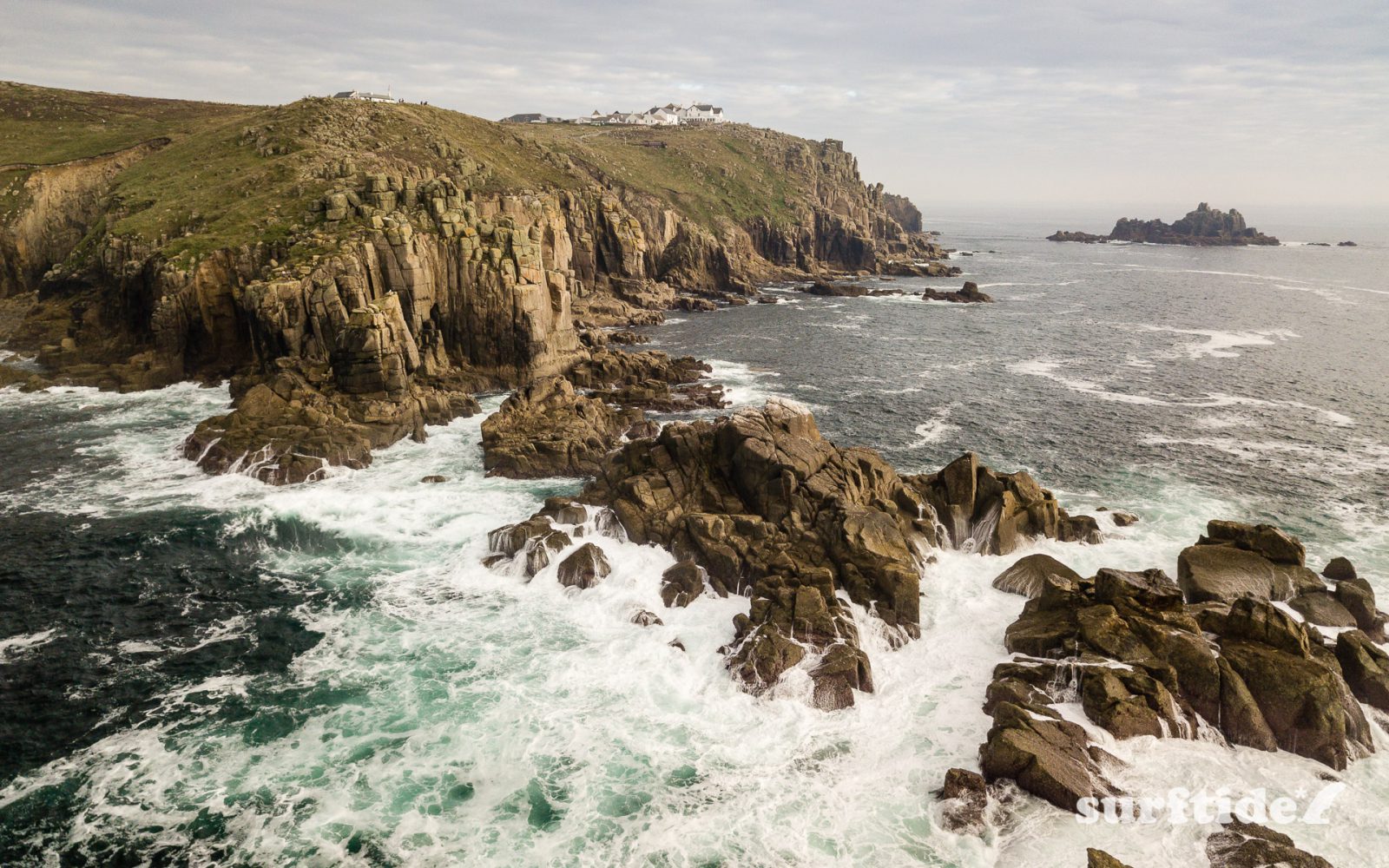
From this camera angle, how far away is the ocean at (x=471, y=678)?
23625mm

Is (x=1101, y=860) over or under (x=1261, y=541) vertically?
under

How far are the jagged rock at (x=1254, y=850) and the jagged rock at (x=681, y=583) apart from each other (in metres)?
21.8

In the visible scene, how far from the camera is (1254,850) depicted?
22.2 m

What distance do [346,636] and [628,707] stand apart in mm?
14103

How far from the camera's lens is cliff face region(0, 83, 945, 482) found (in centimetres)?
5831

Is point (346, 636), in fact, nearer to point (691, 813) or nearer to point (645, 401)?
point (691, 813)

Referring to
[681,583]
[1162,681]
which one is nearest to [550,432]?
[681,583]

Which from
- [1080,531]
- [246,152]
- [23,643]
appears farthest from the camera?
[246,152]

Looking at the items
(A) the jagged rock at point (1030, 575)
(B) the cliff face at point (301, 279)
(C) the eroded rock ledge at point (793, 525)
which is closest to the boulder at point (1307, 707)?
(A) the jagged rock at point (1030, 575)

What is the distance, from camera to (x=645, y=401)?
2694 inches

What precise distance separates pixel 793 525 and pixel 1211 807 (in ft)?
66.4

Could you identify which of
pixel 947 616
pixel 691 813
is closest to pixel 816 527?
pixel 947 616

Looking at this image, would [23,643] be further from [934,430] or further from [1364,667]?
[934,430]

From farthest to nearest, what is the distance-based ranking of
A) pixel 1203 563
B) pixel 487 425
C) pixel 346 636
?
pixel 487 425 < pixel 1203 563 < pixel 346 636
